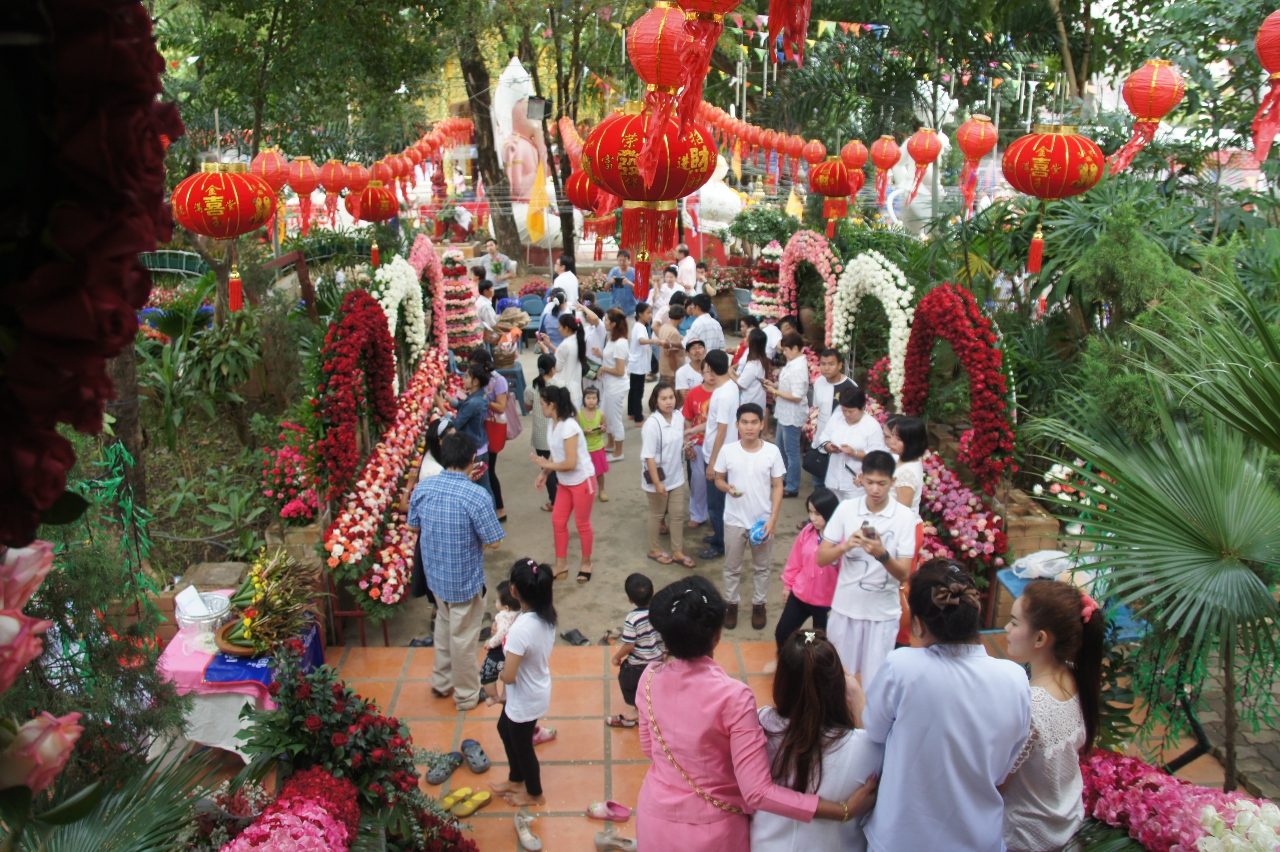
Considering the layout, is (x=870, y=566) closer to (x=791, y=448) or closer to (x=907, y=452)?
(x=907, y=452)

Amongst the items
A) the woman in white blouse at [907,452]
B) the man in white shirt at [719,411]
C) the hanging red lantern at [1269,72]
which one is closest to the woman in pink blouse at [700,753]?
the woman in white blouse at [907,452]

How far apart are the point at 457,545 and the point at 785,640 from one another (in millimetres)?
1916

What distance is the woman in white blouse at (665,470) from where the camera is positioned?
6.84 metres

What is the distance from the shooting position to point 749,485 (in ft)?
19.2

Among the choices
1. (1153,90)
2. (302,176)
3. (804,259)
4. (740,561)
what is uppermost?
(1153,90)

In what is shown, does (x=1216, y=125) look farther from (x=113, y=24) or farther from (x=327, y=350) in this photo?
(x=113, y=24)

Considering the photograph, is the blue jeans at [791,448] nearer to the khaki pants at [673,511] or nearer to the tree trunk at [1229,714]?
the khaki pants at [673,511]

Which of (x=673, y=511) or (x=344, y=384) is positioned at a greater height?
(x=344, y=384)

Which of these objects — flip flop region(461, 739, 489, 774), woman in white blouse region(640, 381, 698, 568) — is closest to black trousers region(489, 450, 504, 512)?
woman in white blouse region(640, 381, 698, 568)

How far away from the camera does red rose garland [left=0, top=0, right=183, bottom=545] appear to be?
0.77 m

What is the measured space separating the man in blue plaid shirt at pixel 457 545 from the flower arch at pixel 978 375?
3192 millimetres

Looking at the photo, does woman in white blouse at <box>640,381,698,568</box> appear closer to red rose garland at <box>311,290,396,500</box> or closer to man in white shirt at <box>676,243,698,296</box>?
red rose garland at <box>311,290,396,500</box>

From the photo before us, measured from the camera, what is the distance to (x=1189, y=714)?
4016 mm

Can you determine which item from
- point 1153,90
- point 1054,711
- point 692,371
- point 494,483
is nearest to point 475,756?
point 1054,711
